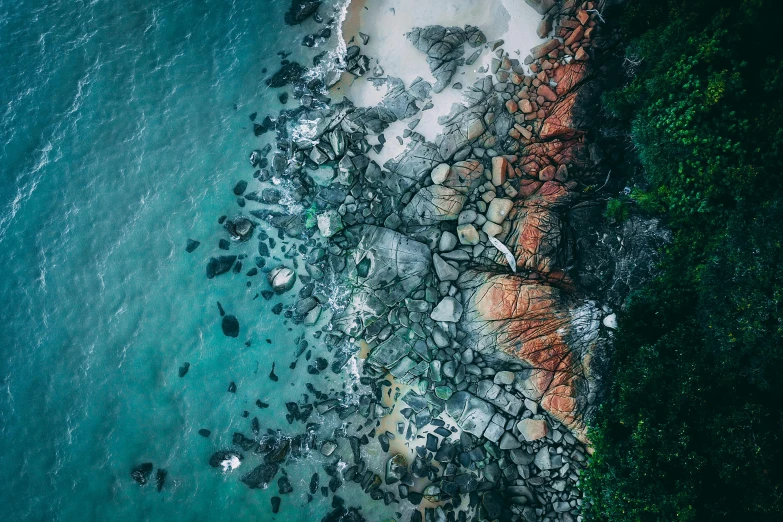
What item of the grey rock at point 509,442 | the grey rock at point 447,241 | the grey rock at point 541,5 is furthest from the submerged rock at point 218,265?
the grey rock at point 541,5

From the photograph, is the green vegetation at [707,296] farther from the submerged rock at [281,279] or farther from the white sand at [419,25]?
the submerged rock at [281,279]

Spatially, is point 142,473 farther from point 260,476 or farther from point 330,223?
Result: point 330,223

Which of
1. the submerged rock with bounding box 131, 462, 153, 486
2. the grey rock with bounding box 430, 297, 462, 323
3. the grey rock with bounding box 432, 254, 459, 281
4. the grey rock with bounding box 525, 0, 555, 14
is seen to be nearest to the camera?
the grey rock with bounding box 525, 0, 555, 14

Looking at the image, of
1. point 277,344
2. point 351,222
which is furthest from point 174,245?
point 351,222

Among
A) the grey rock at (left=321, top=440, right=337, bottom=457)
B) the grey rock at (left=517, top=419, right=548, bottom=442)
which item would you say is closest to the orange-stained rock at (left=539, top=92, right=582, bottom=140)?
the grey rock at (left=517, top=419, right=548, bottom=442)

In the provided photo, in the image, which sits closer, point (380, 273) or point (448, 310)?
point (448, 310)

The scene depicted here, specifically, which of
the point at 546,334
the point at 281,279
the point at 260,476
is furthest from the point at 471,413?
the point at 281,279

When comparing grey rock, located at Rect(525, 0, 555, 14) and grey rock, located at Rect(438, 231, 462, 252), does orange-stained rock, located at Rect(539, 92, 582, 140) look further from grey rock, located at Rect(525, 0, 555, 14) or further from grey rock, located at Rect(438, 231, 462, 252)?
grey rock, located at Rect(438, 231, 462, 252)
